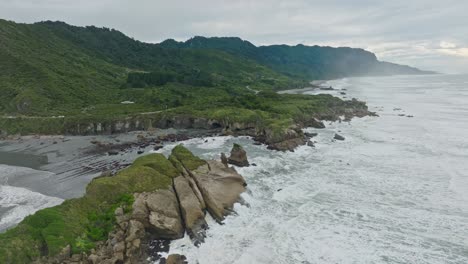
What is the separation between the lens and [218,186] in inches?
1538

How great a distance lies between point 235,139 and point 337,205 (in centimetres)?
3938

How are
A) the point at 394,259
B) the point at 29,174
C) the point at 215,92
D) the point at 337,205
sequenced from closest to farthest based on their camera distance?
the point at 394,259 < the point at 337,205 < the point at 29,174 < the point at 215,92

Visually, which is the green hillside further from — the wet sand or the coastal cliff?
the coastal cliff

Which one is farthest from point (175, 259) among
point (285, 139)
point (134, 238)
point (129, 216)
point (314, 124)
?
point (314, 124)

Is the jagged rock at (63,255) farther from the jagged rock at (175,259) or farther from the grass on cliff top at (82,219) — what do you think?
the jagged rock at (175,259)

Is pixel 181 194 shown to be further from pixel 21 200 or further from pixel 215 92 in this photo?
pixel 215 92

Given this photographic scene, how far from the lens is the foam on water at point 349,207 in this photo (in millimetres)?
28578

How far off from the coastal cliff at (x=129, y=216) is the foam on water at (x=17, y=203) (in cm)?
1018

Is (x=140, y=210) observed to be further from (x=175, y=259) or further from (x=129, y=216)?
(x=175, y=259)

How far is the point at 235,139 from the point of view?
7500cm

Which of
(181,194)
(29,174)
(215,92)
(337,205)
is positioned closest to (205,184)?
(181,194)

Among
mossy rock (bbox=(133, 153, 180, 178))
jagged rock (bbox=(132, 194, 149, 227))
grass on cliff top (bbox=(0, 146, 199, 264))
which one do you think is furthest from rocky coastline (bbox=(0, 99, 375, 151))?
jagged rock (bbox=(132, 194, 149, 227))

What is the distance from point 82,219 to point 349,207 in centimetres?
2647

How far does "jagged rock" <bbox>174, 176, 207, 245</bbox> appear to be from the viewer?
31109 millimetres
